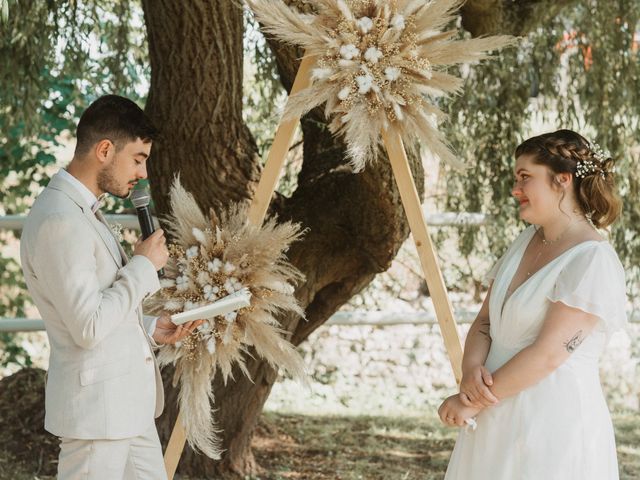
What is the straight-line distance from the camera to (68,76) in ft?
17.0

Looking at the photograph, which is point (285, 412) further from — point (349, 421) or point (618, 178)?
point (618, 178)

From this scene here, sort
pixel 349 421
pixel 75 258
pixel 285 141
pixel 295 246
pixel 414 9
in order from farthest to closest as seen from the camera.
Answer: pixel 349 421 < pixel 295 246 < pixel 285 141 < pixel 414 9 < pixel 75 258

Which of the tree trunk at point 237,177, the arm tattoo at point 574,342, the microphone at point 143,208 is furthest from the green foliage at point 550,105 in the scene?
the microphone at point 143,208

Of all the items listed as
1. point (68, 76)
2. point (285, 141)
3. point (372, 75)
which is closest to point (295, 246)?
point (285, 141)

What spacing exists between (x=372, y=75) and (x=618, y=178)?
2267 mm

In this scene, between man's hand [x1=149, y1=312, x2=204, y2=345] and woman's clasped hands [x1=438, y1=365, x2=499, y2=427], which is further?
man's hand [x1=149, y1=312, x2=204, y2=345]

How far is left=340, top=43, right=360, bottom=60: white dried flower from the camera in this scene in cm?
291

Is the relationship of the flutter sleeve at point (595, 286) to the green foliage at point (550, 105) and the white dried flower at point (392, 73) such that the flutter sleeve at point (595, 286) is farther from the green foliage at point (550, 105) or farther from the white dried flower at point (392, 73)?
the green foliage at point (550, 105)

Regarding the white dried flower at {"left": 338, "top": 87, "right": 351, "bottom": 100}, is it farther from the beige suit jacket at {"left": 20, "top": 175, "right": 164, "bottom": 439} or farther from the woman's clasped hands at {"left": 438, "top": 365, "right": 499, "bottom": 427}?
the woman's clasped hands at {"left": 438, "top": 365, "right": 499, "bottom": 427}

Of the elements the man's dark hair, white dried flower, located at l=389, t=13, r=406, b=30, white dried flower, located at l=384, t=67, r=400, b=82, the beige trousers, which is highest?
white dried flower, located at l=389, t=13, r=406, b=30

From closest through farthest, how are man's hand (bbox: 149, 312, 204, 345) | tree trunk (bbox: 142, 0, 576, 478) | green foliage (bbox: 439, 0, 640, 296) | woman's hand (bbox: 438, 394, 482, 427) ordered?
woman's hand (bbox: 438, 394, 482, 427) → man's hand (bbox: 149, 312, 204, 345) → tree trunk (bbox: 142, 0, 576, 478) → green foliage (bbox: 439, 0, 640, 296)

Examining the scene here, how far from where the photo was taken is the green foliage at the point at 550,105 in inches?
187

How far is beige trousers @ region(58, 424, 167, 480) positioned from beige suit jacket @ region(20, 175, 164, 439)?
4cm

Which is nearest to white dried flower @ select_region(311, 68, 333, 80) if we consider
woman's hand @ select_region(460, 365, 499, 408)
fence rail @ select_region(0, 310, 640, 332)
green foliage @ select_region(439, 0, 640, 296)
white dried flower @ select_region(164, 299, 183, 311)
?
white dried flower @ select_region(164, 299, 183, 311)
